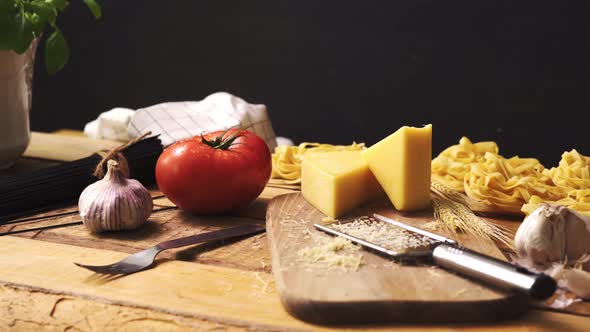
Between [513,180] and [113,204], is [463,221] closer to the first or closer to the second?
[513,180]

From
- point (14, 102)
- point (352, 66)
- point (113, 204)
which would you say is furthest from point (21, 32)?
point (352, 66)

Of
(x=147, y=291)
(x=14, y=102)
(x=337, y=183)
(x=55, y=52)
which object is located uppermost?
(x=55, y=52)

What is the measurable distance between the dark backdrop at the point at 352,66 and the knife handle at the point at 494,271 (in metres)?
2.39

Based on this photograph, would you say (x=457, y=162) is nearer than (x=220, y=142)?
No

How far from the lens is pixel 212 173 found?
165 centimetres

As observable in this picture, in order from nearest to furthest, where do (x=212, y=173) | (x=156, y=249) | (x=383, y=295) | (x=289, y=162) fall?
(x=383, y=295), (x=156, y=249), (x=212, y=173), (x=289, y=162)

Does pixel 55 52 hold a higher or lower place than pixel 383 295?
higher

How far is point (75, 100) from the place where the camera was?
13.9 feet

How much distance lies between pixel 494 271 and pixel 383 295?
0.19 meters

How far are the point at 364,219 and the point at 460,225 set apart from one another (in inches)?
8.1

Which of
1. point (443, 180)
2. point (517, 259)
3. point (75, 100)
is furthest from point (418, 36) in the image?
point (517, 259)

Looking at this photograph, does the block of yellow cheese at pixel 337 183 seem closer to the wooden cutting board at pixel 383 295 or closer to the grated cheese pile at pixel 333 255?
the grated cheese pile at pixel 333 255

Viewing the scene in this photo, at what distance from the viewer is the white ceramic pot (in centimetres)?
193

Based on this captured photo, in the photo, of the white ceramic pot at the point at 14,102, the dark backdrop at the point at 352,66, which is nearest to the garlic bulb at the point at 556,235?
the white ceramic pot at the point at 14,102
